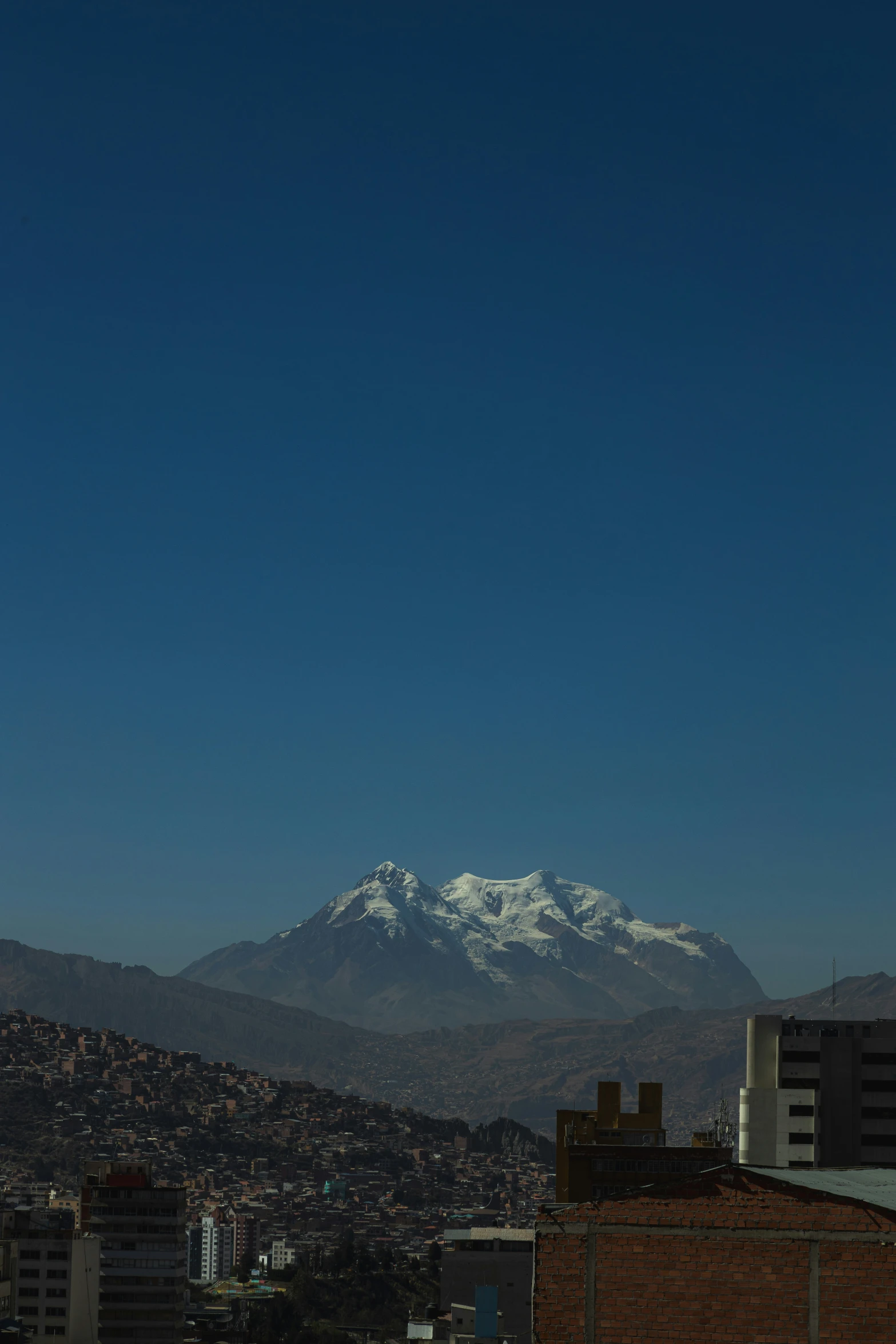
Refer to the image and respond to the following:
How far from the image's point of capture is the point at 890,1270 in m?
18.1

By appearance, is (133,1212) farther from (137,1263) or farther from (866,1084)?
(866,1084)

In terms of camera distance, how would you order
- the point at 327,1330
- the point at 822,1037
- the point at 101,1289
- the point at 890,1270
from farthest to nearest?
the point at 327,1330 < the point at 101,1289 < the point at 822,1037 < the point at 890,1270

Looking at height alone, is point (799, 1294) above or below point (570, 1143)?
above

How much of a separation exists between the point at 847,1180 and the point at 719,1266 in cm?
310

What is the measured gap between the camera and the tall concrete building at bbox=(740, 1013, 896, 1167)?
10944 cm

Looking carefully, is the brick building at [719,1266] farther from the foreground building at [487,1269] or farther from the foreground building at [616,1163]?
the foreground building at [487,1269]

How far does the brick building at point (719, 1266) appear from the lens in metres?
18.1

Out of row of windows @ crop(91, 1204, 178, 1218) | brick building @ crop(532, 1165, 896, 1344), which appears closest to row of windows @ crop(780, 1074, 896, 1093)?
row of windows @ crop(91, 1204, 178, 1218)

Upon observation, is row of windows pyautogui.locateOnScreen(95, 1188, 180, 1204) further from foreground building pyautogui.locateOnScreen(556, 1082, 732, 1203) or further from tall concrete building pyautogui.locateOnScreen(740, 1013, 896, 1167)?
tall concrete building pyautogui.locateOnScreen(740, 1013, 896, 1167)

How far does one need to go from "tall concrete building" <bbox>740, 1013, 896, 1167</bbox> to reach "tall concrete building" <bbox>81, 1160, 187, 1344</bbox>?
4642 centimetres

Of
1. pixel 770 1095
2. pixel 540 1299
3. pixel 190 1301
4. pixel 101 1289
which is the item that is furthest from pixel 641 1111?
pixel 540 1299

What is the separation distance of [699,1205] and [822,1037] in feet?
331

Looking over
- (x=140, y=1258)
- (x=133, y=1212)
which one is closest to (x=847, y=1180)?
(x=140, y=1258)

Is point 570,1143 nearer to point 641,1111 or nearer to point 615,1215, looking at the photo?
point 641,1111
